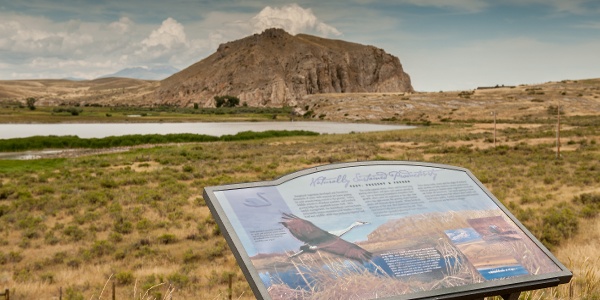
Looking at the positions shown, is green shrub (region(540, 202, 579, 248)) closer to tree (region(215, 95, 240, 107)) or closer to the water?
the water

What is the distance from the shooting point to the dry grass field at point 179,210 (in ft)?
36.1

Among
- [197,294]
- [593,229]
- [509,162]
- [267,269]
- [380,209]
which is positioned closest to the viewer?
[267,269]

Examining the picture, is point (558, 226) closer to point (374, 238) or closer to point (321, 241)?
point (374, 238)

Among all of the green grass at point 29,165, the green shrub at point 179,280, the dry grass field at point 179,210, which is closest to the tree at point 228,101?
the dry grass field at point 179,210

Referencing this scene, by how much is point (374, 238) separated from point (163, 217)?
13306 millimetres

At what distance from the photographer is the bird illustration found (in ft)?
17.6

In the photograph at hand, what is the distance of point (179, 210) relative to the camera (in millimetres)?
18469

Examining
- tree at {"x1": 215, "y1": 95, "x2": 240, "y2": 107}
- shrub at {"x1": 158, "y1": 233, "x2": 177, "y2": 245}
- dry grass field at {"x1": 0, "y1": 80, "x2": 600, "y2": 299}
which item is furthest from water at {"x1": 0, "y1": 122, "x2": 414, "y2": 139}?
tree at {"x1": 215, "y1": 95, "x2": 240, "y2": 107}

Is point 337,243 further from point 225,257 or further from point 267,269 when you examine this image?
point 225,257

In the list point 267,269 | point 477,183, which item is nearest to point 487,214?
point 477,183

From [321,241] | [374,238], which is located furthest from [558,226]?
[321,241]

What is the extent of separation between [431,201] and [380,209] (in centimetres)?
73

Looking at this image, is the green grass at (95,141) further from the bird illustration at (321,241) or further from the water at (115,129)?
the bird illustration at (321,241)

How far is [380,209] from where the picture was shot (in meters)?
5.97
